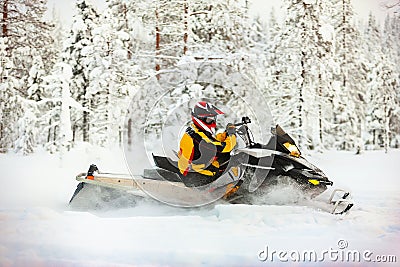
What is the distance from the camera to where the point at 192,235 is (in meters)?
2.96

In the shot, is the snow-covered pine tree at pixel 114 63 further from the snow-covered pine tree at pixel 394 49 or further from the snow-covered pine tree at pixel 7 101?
the snow-covered pine tree at pixel 394 49

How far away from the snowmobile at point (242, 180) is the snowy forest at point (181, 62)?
3.02 metres

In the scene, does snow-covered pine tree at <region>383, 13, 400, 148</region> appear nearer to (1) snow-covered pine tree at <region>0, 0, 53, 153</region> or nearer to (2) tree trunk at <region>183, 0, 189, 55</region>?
(2) tree trunk at <region>183, 0, 189, 55</region>

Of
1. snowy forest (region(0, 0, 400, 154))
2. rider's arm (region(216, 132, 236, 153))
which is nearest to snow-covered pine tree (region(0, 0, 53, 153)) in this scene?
snowy forest (region(0, 0, 400, 154))

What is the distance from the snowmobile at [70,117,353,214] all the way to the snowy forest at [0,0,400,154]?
302cm

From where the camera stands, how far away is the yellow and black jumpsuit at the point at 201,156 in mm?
3406

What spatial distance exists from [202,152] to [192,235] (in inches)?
30.8

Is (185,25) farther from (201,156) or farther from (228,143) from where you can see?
(201,156)

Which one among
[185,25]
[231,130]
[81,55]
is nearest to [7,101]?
[81,55]

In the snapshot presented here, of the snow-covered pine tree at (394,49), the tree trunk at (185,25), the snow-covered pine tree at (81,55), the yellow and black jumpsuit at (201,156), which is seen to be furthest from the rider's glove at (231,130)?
the snow-covered pine tree at (81,55)

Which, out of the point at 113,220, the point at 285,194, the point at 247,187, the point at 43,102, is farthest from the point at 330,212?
the point at 43,102

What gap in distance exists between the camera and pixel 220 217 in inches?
128

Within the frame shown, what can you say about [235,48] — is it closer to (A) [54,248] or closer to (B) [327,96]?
(B) [327,96]

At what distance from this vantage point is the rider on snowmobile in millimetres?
3410
